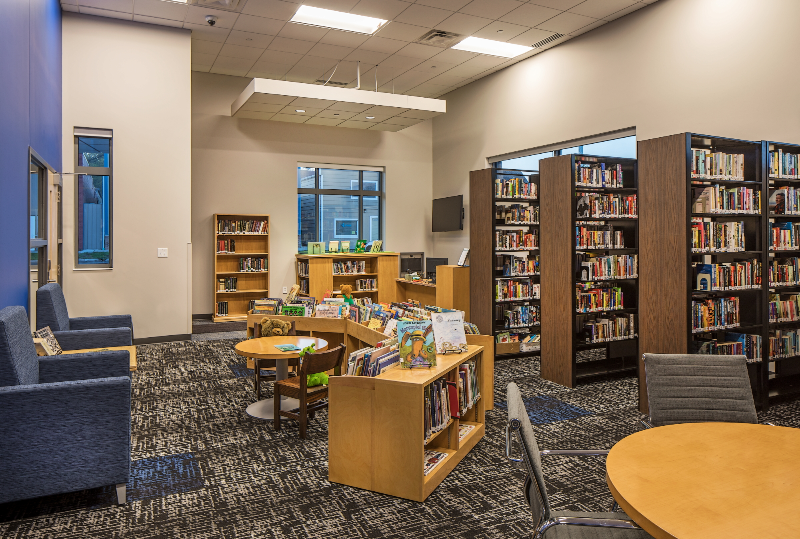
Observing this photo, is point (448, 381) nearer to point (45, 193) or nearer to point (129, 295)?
point (45, 193)

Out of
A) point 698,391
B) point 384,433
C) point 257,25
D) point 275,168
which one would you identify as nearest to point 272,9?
point 257,25

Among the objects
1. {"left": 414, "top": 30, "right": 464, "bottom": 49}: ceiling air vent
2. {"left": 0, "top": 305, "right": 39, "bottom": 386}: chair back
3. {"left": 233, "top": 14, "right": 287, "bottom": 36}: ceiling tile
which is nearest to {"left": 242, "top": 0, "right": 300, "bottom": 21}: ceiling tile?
{"left": 233, "top": 14, "right": 287, "bottom": 36}: ceiling tile

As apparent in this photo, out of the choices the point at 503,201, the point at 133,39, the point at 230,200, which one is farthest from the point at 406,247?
the point at 133,39

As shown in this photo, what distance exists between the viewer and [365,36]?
827cm

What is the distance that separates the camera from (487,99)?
10320mm

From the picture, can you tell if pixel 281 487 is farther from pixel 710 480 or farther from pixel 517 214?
pixel 517 214

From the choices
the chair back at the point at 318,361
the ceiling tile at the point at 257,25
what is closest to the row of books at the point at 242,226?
the ceiling tile at the point at 257,25

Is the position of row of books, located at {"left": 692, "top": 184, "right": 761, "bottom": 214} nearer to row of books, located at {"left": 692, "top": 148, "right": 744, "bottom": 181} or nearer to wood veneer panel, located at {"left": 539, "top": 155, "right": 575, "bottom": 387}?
row of books, located at {"left": 692, "top": 148, "right": 744, "bottom": 181}

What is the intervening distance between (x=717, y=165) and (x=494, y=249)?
2.64 m

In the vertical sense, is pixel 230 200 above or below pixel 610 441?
above

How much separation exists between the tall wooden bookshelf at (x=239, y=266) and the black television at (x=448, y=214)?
369 cm

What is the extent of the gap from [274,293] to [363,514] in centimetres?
811

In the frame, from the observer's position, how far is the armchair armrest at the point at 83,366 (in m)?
3.85

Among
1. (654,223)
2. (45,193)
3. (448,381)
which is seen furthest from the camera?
(45,193)
